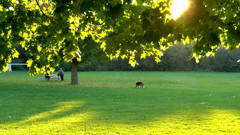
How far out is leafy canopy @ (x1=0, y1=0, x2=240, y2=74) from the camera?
3.74 m

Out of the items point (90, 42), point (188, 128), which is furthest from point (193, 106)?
point (90, 42)

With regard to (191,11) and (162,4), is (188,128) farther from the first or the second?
(191,11)

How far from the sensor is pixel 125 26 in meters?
7.53

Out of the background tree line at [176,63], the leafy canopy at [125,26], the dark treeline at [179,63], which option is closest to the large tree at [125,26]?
the leafy canopy at [125,26]

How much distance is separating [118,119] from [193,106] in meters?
4.80

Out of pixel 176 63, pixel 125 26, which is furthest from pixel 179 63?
pixel 125 26

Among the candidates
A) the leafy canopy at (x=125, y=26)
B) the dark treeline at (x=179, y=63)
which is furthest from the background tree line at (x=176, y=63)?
the leafy canopy at (x=125, y=26)

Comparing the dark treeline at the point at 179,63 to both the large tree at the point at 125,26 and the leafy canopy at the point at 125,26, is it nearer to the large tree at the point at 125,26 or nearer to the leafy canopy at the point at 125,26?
the large tree at the point at 125,26

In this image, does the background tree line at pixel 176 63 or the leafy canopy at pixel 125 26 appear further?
the background tree line at pixel 176 63

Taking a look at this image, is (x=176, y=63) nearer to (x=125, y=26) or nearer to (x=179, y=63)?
(x=179, y=63)

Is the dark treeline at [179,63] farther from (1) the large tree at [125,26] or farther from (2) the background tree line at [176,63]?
(1) the large tree at [125,26]

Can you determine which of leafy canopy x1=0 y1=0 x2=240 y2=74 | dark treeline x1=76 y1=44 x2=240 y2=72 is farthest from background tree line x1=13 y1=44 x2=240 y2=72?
leafy canopy x1=0 y1=0 x2=240 y2=74

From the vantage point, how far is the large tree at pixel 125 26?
3.76 metres

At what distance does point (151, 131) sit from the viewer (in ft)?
29.7
